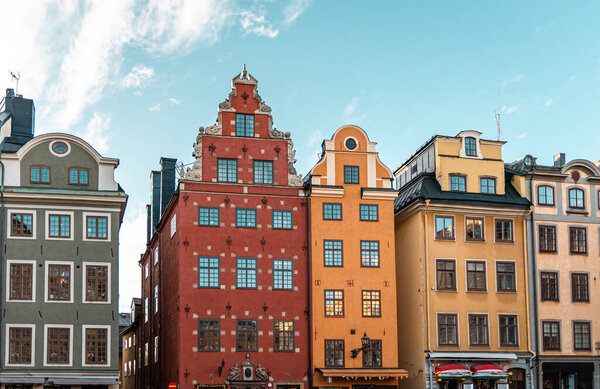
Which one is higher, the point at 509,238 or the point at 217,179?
the point at 217,179

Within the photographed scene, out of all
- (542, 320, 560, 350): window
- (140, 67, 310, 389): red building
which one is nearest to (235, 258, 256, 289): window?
(140, 67, 310, 389): red building

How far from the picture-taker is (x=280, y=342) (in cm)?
4569

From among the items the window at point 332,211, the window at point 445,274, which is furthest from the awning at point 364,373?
the window at point 332,211

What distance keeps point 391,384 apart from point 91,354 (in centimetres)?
1767

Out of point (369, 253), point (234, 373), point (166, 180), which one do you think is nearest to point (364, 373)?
point (369, 253)

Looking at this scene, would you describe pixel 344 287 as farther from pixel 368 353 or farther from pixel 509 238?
pixel 509 238

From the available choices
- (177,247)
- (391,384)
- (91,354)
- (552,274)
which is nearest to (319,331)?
(391,384)

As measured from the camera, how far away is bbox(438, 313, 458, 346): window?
1898 inches

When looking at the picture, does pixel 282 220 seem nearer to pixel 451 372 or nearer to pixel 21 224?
pixel 451 372

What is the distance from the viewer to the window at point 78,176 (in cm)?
4438

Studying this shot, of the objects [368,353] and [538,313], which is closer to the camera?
[368,353]

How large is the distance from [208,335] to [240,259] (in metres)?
4.79

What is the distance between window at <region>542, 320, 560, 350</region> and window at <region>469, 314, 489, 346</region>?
4.16 m

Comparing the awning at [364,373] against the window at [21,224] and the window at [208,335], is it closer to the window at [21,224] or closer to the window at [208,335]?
the window at [208,335]
